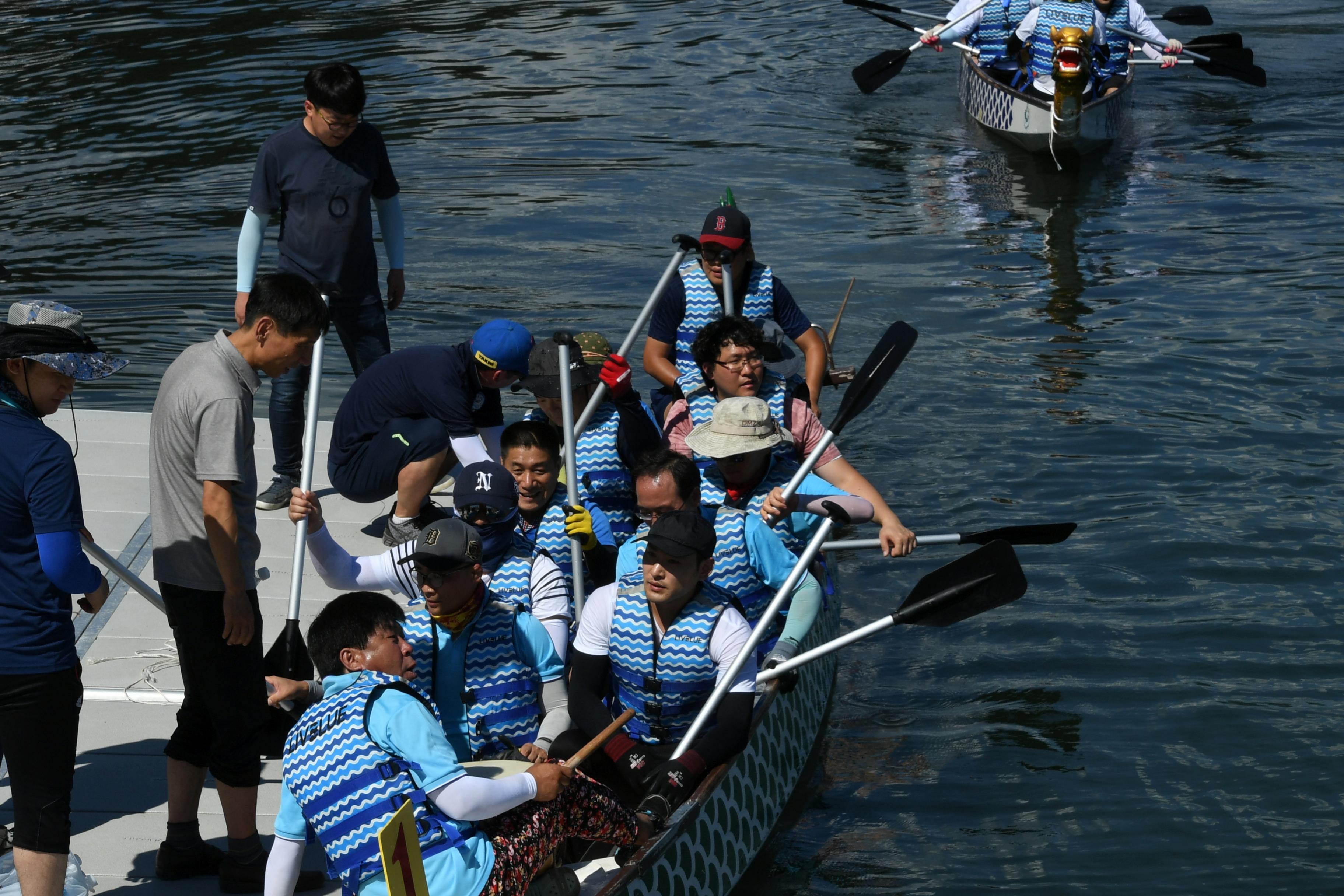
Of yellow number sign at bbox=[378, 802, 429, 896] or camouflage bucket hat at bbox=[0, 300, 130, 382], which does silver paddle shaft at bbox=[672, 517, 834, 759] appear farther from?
camouflage bucket hat at bbox=[0, 300, 130, 382]

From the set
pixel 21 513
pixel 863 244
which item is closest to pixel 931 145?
pixel 863 244

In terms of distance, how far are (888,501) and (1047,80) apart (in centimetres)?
835

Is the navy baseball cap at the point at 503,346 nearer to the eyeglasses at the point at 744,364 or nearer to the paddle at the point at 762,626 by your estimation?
the eyeglasses at the point at 744,364

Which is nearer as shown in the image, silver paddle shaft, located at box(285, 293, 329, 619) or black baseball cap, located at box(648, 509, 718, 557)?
black baseball cap, located at box(648, 509, 718, 557)

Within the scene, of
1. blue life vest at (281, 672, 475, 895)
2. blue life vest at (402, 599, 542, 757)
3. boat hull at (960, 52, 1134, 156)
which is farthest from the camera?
boat hull at (960, 52, 1134, 156)

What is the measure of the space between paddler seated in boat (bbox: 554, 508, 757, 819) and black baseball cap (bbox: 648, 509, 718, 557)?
0.03m

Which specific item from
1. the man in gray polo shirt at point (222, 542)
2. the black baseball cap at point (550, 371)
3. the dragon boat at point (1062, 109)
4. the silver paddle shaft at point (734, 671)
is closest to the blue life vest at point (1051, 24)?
the dragon boat at point (1062, 109)

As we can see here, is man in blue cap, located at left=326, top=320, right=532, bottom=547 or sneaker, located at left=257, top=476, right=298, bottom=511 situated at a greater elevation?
man in blue cap, located at left=326, top=320, right=532, bottom=547

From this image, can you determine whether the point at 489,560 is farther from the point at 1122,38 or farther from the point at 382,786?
the point at 1122,38

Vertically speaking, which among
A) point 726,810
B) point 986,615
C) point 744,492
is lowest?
point 986,615

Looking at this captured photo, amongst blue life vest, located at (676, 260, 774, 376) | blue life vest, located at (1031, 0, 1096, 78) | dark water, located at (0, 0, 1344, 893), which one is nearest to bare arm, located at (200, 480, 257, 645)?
dark water, located at (0, 0, 1344, 893)

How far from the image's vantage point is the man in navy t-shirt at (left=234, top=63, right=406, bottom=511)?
7000mm

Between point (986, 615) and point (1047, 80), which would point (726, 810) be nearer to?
point (986, 615)

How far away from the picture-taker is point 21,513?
394 centimetres
